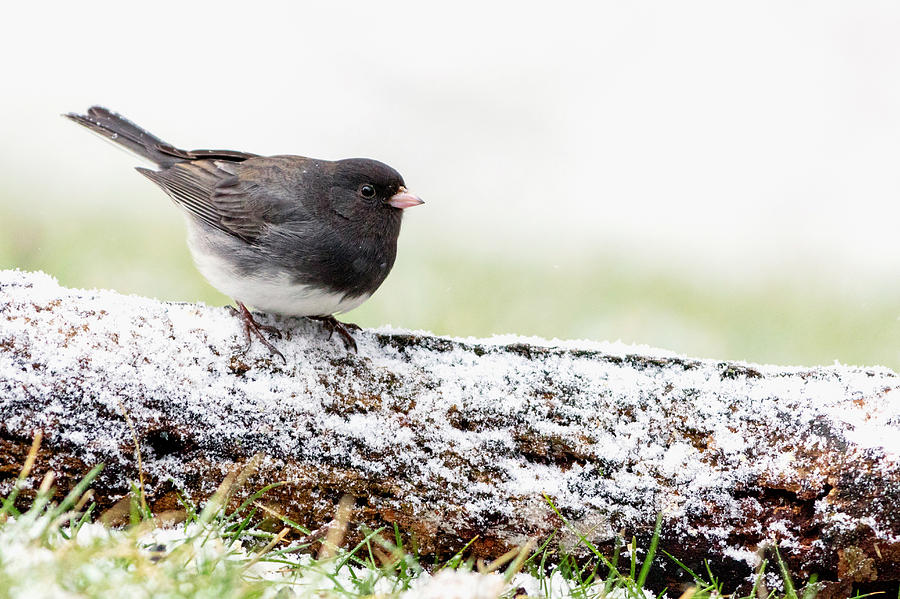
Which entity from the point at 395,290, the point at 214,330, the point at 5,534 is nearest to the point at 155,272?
the point at 395,290

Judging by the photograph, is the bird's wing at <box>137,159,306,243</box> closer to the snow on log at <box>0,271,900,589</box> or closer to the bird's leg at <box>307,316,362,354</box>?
the bird's leg at <box>307,316,362,354</box>

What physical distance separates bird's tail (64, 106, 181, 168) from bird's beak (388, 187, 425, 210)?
2.97 feet

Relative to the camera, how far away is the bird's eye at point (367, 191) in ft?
9.60

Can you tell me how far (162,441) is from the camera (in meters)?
2.23

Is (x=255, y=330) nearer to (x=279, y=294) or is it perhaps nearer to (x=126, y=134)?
(x=279, y=294)

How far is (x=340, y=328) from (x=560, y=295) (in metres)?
2.11

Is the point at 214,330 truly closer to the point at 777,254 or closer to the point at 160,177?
the point at 160,177

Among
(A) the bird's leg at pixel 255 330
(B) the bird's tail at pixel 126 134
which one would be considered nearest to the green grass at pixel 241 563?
(A) the bird's leg at pixel 255 330

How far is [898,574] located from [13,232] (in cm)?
402

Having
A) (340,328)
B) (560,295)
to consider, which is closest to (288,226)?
(340,328)

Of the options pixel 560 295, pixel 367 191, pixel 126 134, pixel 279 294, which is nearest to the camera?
pixel 279 294

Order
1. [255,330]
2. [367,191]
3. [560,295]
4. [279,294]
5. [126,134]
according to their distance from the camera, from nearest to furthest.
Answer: [255,330] < [279,294] < [367,191] < [126,134] < [560,295]

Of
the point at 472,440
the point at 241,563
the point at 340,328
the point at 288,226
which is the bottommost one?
the point at 241,563

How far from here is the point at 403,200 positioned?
2945mm
